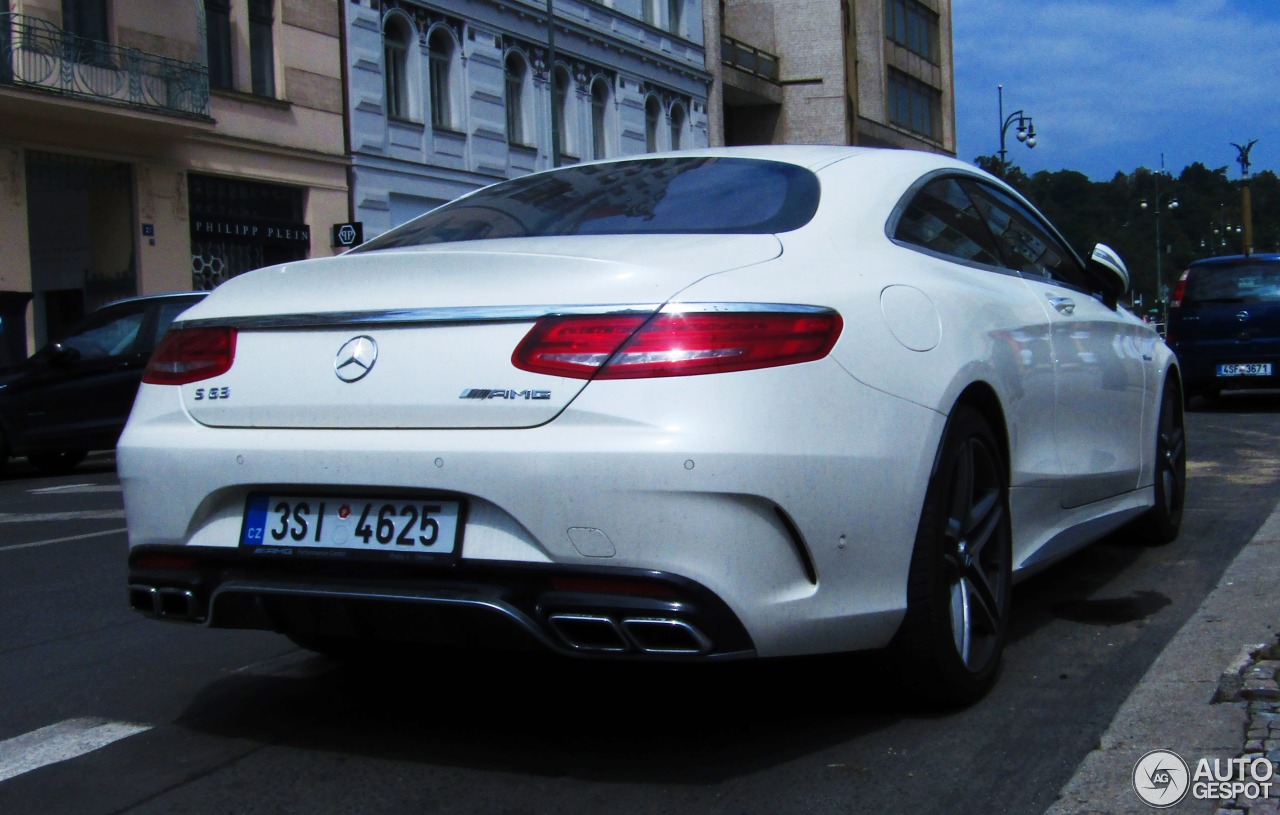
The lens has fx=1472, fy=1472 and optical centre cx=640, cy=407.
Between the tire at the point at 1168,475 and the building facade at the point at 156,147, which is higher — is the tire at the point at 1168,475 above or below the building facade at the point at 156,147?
below

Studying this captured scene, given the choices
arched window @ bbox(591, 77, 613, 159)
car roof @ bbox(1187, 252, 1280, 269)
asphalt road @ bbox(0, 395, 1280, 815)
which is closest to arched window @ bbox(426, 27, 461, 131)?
arched window @ bbox(591, 77, 613, 159)

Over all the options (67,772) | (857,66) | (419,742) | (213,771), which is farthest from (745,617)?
(857,66)

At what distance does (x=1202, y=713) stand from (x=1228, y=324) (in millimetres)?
12153

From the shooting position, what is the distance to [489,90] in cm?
2842

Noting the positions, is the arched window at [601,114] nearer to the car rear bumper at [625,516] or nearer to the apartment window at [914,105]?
the apartment window at [914,105]

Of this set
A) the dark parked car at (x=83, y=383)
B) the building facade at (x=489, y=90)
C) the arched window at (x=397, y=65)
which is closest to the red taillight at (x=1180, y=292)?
the dark parked car at (x=83, y=383)

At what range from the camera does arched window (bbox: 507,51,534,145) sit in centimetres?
2947

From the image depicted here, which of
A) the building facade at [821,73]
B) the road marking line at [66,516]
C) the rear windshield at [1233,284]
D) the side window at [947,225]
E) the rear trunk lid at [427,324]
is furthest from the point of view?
the building facade at [821,73]

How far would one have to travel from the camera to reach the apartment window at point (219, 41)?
74.0 feet

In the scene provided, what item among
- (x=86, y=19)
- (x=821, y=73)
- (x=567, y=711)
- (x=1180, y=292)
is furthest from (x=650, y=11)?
(x=567, y=711)

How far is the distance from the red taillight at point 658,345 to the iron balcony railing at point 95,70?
17528mm

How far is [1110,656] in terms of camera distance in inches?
166

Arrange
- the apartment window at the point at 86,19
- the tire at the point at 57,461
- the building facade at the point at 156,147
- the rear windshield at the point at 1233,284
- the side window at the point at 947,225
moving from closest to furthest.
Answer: the side window at the point at 947,225 < the tire at the point at 57,461 < the rear windshield at the point at 1233,284 < the building facade at the point at 156,147 < the apartment window at the point at 86,19

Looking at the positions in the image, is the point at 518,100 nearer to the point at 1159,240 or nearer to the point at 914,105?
the point at 914,105
